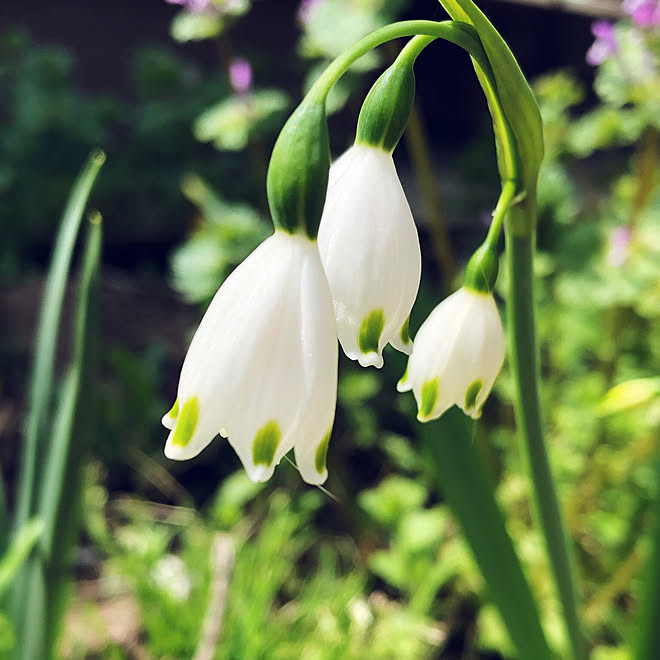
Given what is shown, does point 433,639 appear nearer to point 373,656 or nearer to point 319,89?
point 373,656

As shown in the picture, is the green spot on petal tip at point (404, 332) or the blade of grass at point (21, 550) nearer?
the green spot on petal tip at point (404, 332)

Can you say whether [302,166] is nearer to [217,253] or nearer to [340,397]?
[217,253]

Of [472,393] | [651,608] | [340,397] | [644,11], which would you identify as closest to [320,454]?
[472,393]

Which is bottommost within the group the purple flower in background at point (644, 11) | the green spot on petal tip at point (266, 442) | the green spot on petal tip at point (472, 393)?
the green spot on petal tip at point (472, 393)

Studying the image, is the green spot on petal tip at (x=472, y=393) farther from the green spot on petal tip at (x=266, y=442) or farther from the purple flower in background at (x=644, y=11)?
the purple flower in background at (x=644, y=11)

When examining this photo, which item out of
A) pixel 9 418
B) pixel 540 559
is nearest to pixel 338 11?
pixel 540 559

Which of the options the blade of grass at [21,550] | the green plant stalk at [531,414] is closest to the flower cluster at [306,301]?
the green plant stalk at [531,414]

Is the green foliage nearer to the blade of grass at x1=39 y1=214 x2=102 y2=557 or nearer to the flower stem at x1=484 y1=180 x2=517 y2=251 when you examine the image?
the blade of grass at x1=39 y1=214 x2=102 y2=557

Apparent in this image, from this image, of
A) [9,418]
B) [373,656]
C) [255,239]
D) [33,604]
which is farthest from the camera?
[9,418]
